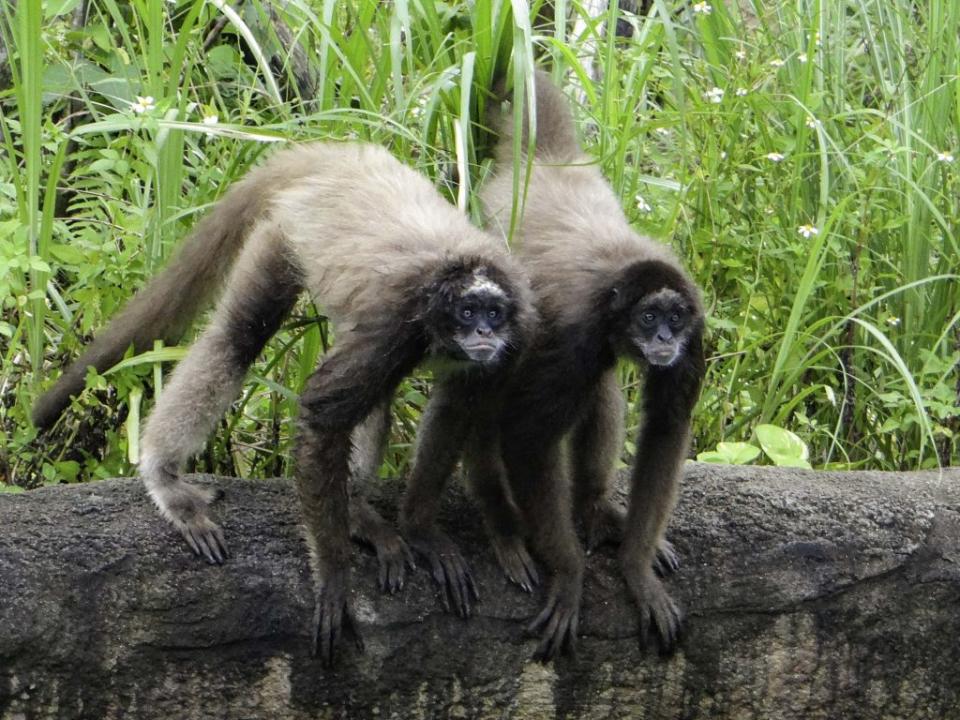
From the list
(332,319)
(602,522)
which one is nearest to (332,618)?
(332,319)

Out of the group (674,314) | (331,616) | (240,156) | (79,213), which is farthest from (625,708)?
(79,213)

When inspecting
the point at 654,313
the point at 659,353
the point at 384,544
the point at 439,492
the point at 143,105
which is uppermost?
the point at 143,105

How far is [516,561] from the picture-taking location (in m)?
4.30

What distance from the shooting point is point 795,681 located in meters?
4.25

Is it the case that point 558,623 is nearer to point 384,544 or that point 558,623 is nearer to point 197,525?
point 384,544

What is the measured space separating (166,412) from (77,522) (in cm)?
61

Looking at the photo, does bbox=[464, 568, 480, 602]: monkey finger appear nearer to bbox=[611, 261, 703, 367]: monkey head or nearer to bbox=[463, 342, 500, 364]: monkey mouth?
bbox=[463, 342, 500, 364]: monkey mouth

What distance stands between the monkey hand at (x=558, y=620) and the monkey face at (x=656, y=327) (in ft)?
2.52

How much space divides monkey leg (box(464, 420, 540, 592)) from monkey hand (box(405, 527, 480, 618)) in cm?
16

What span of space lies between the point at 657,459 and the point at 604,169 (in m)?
1.62

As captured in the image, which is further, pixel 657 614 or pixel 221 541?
pixel 657 614

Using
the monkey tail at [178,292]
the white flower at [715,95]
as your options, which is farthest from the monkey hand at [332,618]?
the white flower at [715,95]

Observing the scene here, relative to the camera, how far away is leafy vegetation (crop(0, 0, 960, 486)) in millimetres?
4957

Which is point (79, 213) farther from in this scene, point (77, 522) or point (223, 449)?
point (77, 522)
